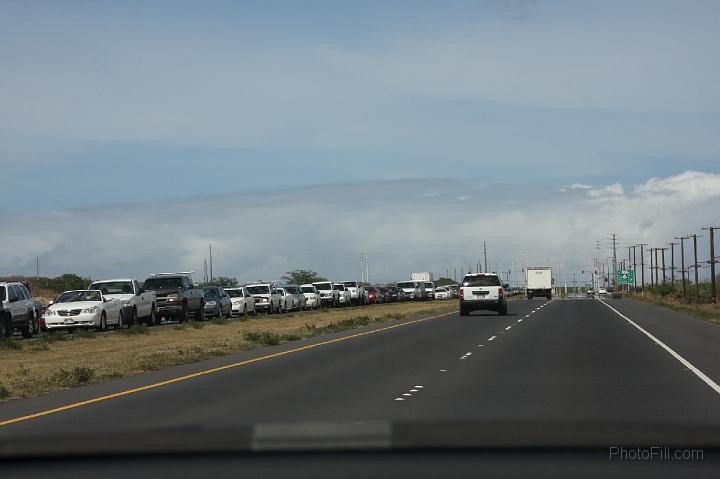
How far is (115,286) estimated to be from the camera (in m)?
41.8

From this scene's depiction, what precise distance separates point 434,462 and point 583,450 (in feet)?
2.82

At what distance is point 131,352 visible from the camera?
87.8ft

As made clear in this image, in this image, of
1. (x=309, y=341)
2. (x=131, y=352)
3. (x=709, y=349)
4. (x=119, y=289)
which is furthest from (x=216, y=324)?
(x=709, y=349)

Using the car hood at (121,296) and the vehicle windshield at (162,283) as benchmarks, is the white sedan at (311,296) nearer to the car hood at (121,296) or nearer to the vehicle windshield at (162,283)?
the vehicle windshield at (162,283)

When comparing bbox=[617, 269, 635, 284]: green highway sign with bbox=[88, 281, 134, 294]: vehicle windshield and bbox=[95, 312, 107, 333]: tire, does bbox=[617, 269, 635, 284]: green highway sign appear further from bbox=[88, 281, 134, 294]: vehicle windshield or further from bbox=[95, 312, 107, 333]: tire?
bbox=[95, 312, 107, 333]: tire

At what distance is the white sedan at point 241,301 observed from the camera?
5466 cm

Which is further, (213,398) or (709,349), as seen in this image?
(709,349)

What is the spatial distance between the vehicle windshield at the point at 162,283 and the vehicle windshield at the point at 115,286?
13.8 ft

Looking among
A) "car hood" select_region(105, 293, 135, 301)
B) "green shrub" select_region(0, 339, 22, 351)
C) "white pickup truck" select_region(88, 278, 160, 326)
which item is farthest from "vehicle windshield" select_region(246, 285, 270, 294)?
"green shrub" select_region(0, 339, 22, 351)

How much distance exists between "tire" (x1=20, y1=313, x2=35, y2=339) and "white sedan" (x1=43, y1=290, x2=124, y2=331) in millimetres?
1133

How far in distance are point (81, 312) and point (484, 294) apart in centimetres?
1995

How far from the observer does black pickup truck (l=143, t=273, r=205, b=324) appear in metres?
→ 45.1

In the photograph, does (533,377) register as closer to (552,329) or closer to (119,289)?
(552,329)

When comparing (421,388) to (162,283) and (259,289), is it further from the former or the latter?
(259,289)
